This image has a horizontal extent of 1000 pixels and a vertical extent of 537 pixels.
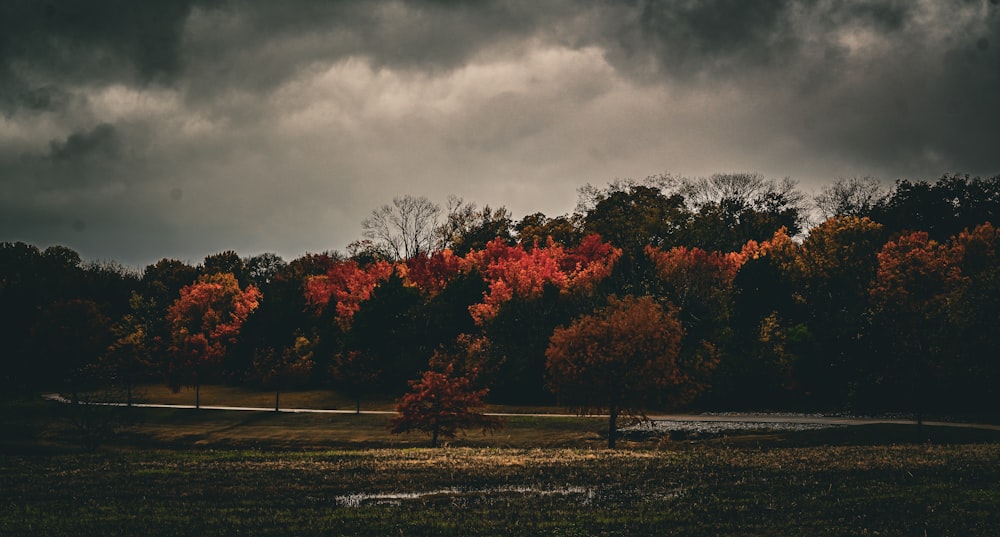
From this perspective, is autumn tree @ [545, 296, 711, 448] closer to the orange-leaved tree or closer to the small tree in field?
the small tree in field

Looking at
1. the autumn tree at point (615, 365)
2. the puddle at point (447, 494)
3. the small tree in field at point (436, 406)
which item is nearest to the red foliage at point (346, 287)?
the small tree in field at point (436, 406)

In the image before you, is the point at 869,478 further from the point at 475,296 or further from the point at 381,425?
the point at 475,296

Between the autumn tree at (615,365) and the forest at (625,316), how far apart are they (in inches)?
5.5

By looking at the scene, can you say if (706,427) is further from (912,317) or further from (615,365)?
(912,317)

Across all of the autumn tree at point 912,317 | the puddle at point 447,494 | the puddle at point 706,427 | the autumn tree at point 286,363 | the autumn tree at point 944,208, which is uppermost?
the autumn tree at point 944,208

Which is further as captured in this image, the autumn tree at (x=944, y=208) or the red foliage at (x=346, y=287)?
the red foliage at (x=346, y=287)

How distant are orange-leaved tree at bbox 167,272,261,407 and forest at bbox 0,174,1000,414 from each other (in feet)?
0.92

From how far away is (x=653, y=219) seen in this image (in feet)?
371

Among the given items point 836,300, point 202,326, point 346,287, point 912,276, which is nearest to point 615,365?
point 912,276

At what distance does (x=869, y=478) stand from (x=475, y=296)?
255 feet

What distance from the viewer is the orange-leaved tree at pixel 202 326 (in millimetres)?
96000

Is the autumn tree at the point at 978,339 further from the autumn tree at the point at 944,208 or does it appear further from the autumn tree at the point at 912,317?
the autumn tree at the point at 944,208

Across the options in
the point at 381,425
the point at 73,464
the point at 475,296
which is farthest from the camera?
the point at 475,296

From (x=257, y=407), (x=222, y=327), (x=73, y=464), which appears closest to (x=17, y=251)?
(x=222, y=327)
